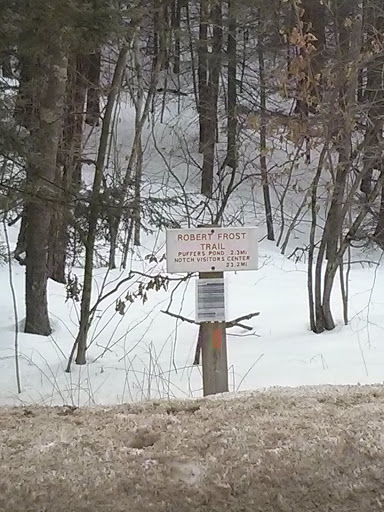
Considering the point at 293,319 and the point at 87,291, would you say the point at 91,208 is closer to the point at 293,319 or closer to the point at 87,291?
the point at 87,291

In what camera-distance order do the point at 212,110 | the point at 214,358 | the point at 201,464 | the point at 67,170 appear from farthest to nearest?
1. the point at 212,110
2. the point at 67,170
3. the point at 214,358
4. the point at 201,464

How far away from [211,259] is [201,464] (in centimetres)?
244

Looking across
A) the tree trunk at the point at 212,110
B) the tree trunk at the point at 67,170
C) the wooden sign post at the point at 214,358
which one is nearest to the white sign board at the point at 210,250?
the wooden sign post at the point at 214,358

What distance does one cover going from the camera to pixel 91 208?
→ 591 centimetres

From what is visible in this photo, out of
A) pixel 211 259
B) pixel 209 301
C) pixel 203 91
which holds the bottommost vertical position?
pixel 209 301

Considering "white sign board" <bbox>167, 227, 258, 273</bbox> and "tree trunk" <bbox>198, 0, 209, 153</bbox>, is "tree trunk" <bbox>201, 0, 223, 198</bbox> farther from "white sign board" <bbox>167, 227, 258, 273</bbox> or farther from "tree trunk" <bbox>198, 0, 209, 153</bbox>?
"white sign board" <bbox>167, 227, 258, 273</bbox>

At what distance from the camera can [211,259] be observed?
3891mm

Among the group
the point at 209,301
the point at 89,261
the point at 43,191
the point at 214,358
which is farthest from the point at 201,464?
the point at 43,191

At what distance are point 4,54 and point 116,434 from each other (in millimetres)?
3851

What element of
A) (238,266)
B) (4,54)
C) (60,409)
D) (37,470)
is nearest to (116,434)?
(37,470)

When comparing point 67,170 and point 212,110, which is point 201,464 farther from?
point 212,110

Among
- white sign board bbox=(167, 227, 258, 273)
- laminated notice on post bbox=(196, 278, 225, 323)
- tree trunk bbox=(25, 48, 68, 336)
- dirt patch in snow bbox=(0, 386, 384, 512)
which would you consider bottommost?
dirt patch in snow bbox=(0, 386, 384, 512)

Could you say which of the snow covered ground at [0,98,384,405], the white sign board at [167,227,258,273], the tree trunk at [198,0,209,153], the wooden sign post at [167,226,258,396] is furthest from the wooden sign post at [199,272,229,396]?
the tree trunk at [198,0,209,153]

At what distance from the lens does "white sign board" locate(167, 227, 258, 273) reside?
12.7 ft
